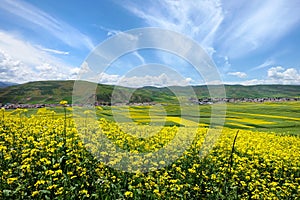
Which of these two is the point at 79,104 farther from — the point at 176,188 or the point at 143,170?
the point at 176,188

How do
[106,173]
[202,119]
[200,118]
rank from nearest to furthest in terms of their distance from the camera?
[106,173] → [202,119] → [200,118]

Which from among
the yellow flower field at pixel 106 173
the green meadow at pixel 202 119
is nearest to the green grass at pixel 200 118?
the green meadow at pixel 202 119

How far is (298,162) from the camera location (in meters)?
9.85

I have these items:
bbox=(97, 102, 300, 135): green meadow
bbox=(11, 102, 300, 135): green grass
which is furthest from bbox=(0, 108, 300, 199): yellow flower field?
bbox=(97, 102, 300, 135): green meadow

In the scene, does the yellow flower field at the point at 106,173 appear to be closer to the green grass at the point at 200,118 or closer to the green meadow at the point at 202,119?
the green grass at the point at 200,118

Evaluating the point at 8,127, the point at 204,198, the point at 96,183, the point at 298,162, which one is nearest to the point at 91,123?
the point at 8,127

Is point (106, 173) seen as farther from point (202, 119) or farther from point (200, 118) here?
point (200, 118)

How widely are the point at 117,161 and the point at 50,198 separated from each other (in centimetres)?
190

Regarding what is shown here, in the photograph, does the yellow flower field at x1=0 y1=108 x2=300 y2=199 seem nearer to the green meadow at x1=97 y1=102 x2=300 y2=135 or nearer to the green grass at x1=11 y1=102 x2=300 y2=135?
the green grass at x1=11 y1=102 x2=300 y2=135

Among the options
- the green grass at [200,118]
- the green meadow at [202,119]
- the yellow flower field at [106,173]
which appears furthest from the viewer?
the green meadow at [202,119]

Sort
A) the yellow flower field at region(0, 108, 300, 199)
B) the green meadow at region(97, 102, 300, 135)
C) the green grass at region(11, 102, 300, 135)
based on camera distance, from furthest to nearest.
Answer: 1. the green meadow at region(97, 102, 300, 135)
2. the green grass at region(11, 102, 300, 135)
3. the yellow flower field at region(0, 108, 300, 199)

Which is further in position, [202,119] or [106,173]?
[202,119]

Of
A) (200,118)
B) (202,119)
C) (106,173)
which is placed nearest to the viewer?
(106,173)

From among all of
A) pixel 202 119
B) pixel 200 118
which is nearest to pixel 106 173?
pixel 202 119
